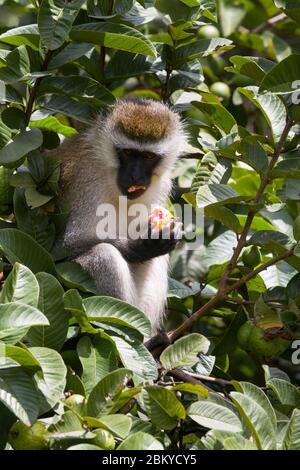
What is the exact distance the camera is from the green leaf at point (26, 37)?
4.59 metres

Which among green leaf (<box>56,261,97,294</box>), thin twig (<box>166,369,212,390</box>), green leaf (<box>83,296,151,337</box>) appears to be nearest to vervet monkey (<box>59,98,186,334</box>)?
green leaf (<box>56,261,97,294</box>)

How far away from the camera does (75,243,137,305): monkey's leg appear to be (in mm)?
5438

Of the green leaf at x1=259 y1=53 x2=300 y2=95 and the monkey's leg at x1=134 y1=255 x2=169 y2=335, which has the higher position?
the green leaf at x1=259 y1=53 x2=300 y2=95

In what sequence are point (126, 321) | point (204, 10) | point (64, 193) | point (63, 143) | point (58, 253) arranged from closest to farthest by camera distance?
point (126, 321)
point (58, 253)
point (204, 10)
point (64, 193)
point (63, 143)

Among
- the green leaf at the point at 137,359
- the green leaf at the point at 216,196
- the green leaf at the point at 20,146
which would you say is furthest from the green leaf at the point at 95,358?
the green leaf at the point at 20,146

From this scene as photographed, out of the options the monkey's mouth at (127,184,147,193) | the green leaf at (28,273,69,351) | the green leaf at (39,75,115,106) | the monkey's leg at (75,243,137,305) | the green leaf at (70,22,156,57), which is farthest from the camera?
the monkey's mouth at (127,184,147,193)

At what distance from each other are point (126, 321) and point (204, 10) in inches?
83.6

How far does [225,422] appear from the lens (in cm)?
364

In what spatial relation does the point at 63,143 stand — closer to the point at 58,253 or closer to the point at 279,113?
the point at 58,253

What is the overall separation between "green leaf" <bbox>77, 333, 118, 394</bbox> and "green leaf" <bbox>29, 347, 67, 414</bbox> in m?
0.35

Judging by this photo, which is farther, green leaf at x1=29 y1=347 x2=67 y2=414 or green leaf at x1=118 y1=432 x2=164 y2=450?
green leaf at x1=29 y1=347 x2=67 y2=414

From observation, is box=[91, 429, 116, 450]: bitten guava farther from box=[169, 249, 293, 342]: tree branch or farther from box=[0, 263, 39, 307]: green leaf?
box=[169, 249, 293, 342]: tree branch

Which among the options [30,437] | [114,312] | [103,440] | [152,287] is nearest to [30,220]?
[114,312]

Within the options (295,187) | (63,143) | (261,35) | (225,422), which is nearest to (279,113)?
(295,187)
